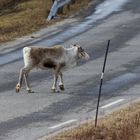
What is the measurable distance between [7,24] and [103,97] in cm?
1503

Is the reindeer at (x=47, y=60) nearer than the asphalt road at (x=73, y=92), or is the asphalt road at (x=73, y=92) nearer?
the asphalt road at (x=73, y=92)

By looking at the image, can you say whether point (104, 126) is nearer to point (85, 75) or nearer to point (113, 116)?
point (113, 116)

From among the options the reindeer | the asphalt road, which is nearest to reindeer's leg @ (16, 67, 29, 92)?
the reindeer

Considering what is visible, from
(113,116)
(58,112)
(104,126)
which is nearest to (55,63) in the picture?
(58,112)

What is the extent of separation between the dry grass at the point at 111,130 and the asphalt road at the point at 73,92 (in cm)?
75

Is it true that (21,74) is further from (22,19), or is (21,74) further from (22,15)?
(22,15)

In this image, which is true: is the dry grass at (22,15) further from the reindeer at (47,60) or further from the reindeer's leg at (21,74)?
the reindeer at (47,60)

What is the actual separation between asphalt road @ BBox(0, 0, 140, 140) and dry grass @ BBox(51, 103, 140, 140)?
754 millimetres

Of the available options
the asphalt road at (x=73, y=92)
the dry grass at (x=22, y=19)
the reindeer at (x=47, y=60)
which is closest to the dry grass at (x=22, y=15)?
the dry grass at (x=22, y=19)

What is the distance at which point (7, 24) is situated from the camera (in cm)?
3108

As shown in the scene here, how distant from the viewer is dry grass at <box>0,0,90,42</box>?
29391mm

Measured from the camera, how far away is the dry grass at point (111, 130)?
11.7 meters

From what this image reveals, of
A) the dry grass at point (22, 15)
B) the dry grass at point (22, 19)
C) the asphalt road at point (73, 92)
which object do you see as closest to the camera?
the asphalt road at point (73, 92)

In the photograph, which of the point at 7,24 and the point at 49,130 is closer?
the point at 49,130
